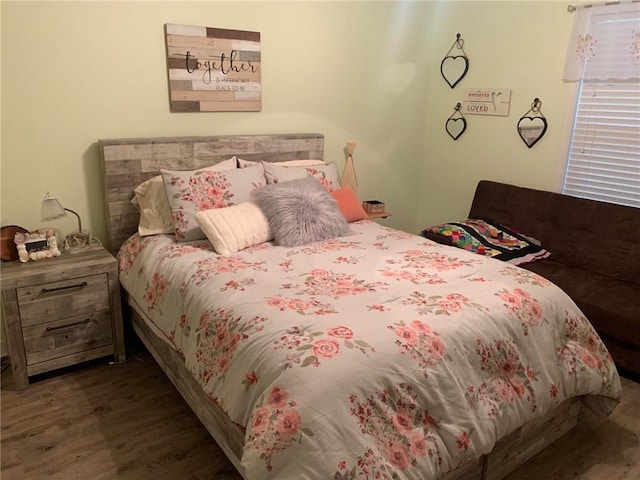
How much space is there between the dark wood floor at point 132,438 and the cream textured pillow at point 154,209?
0.80m

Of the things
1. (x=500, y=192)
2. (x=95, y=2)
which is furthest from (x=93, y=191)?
(x=500, y=192)

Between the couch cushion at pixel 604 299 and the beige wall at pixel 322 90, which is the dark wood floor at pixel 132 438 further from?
the beige wall at pixel 322 90

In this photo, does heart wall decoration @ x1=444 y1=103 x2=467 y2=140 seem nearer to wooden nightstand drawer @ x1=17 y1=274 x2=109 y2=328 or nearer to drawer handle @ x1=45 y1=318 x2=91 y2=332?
wooden nightstand drawer @ x1=17 y1=274 x2=109 y2=328

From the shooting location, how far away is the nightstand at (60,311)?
2.30 metres

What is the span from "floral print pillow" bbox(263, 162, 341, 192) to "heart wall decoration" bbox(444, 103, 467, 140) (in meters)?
1.32

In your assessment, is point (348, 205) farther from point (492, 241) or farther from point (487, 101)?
point (487, 101)

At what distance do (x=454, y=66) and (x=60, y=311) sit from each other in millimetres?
3341

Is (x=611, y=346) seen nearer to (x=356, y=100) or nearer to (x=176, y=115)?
(x=356, y=100)

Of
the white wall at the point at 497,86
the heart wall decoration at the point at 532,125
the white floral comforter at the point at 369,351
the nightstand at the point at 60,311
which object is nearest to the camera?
the white floral comforter at the point at 369,351

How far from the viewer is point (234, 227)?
8.18 ft

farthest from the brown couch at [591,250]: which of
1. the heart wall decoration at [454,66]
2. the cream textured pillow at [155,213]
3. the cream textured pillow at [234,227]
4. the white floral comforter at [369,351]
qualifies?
the cream textured pillow at [155,213]

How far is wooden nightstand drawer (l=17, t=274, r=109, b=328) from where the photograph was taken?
2312 millimetres

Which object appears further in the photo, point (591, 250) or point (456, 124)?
point (456, 124)

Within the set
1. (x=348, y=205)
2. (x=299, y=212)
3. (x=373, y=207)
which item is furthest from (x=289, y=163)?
(x=373, y=207)
